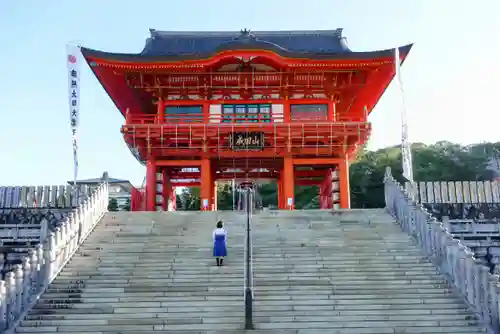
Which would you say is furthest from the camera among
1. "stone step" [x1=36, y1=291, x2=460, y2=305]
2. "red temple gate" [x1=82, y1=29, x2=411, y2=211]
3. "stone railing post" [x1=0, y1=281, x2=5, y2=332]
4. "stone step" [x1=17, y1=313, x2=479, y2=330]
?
"red temple gate" [x1=82, y1=29, x2=411, y2=211]

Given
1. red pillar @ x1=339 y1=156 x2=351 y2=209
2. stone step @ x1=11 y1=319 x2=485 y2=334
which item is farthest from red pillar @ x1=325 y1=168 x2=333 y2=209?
stone step @ x1=11 y1=319 x2=485 y2=334

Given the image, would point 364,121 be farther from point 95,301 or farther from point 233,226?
point 95,301

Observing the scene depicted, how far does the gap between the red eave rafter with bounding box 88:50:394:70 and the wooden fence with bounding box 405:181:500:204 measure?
737 centimetres

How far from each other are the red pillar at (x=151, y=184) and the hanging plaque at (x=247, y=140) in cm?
379

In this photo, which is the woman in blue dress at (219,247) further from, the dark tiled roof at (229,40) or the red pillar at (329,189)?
the dark tiled roof at (229,40)

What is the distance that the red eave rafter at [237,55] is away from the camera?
22906 mm

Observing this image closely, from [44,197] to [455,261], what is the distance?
13.4 meters

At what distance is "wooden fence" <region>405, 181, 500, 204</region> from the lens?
58.5ft

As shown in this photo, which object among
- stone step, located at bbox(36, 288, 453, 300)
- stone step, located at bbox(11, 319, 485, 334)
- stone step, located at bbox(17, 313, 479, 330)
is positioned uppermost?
stone step, located at bbox(36, 288, 453, 300)

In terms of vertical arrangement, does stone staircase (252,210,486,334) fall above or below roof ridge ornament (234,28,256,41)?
below

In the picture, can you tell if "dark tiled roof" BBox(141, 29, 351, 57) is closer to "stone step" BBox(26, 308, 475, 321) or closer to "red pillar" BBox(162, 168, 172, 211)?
"red pillar" BBox(162, 168, 172, 211)

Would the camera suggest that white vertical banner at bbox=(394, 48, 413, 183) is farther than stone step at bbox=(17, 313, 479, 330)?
Yes

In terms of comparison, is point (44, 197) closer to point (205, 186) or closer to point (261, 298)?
point (205, 186)

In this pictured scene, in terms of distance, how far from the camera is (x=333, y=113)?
79.7 ft
